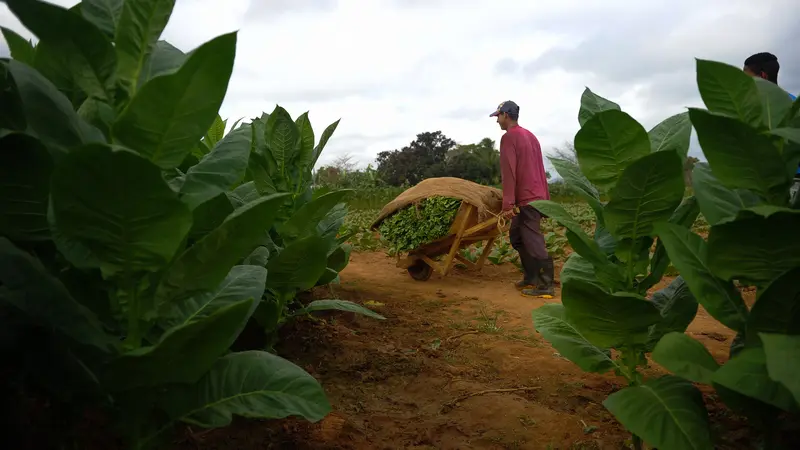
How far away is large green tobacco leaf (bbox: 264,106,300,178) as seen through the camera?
305 cm

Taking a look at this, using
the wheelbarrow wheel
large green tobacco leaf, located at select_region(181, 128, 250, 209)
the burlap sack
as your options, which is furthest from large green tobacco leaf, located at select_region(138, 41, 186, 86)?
the wheelbarrow wheel

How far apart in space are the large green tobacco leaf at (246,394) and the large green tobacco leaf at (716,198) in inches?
49.0

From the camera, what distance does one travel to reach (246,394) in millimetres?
1457

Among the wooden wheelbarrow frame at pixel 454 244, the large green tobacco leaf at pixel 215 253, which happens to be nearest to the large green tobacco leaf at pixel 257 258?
the large green tobacco leaf at pixel 215 253

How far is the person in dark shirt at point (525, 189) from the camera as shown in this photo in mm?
5891

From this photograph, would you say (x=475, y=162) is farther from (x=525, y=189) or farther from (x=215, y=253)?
(x=215, y=253)

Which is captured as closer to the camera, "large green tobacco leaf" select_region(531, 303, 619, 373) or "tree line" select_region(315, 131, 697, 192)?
"large green tobacco leaf" select_region(531, 303, 619, 373)

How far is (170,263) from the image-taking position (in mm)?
1331

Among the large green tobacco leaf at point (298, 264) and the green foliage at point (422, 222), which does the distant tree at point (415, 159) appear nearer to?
the green foliage at point (422, 222)

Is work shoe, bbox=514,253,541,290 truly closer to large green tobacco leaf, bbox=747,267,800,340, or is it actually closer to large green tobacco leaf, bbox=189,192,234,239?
large green tobacco leaf, bbox=747,267,800,340

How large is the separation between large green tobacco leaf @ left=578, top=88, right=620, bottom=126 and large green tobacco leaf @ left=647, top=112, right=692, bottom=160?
0.19 meters

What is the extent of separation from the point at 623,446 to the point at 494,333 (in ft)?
6.51

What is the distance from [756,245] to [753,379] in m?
0.35

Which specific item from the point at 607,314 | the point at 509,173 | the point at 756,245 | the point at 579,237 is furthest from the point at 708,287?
the point at 509,173
